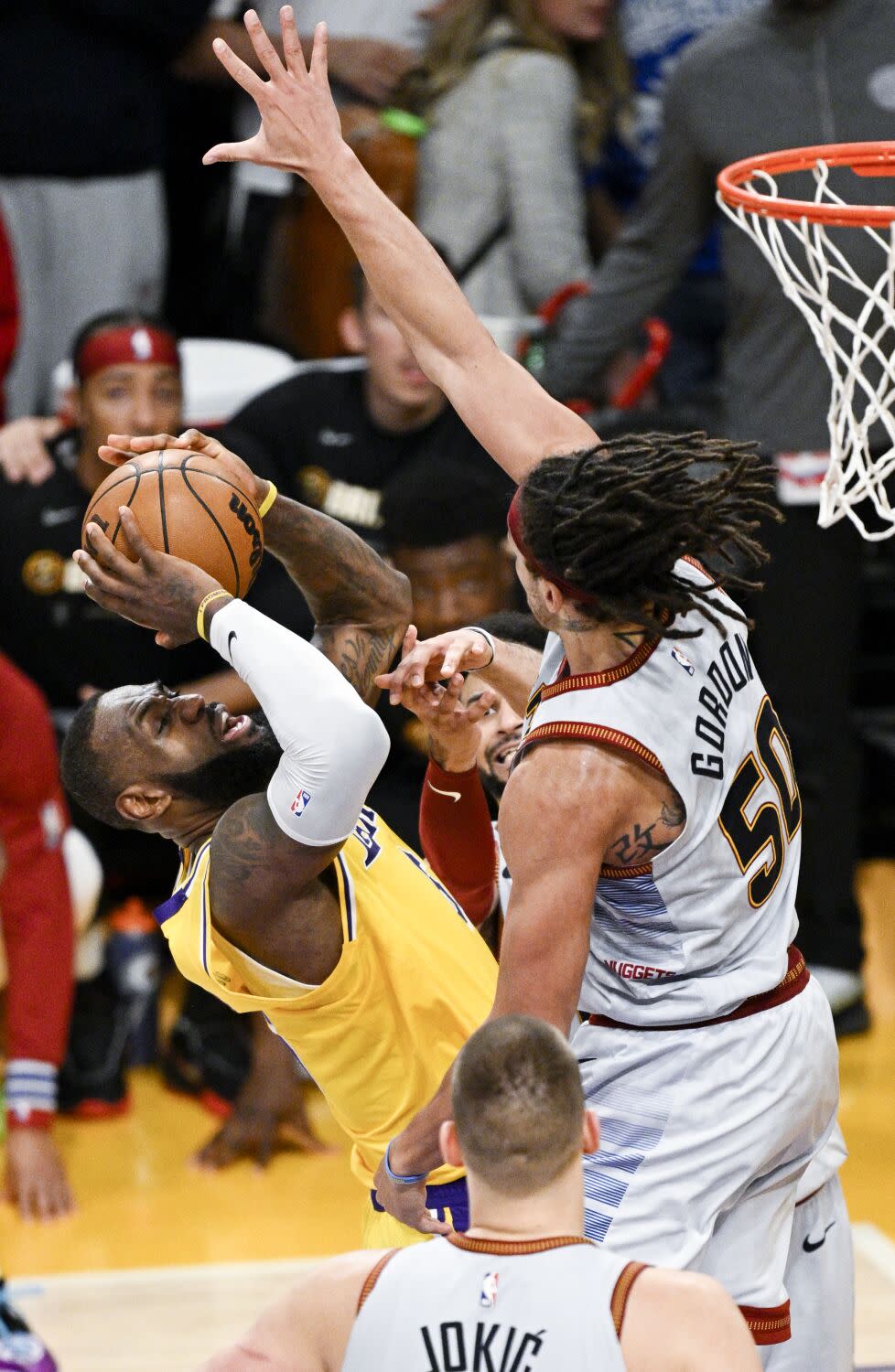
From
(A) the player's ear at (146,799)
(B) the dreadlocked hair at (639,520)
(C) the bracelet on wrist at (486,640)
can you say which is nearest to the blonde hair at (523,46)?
(C) the bracelet on wrist at (486,640)

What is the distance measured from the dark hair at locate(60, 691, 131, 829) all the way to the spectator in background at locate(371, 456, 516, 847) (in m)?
2.20

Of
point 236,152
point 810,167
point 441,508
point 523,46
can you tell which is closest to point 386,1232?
point 236,152

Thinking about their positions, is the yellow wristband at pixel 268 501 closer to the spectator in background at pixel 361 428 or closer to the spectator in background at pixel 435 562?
the spectator in background at pixel 435 562

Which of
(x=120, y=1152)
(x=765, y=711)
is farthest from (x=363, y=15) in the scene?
(x=765, y=711)

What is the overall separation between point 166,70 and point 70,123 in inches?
22.5

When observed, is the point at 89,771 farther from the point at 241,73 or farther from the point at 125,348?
the point at 125,348

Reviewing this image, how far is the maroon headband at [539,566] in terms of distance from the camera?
292 cm

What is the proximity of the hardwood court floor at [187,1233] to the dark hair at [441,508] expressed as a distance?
1755 mm

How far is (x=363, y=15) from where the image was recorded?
716cm

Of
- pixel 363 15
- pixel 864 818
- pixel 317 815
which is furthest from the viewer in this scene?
pixel 864 818

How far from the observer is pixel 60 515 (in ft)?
21.1

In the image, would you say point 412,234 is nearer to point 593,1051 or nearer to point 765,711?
point 765,711

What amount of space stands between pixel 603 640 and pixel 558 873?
0.36 m

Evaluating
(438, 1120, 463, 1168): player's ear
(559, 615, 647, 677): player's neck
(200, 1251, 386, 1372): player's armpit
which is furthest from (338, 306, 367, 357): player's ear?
(200, 1251, 386, 1372): player's armpit
